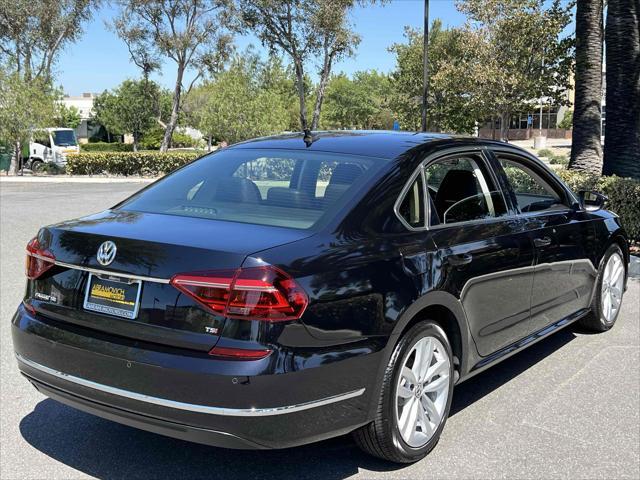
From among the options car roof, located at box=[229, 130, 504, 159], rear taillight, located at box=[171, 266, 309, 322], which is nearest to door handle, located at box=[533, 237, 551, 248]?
car roof, located at box=[229, 130, 504, 159]

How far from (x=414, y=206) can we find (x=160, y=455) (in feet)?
6.29

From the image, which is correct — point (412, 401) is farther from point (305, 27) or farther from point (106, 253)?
point (305, 27)

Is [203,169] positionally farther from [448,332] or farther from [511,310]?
[511,310]

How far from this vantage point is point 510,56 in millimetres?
25734

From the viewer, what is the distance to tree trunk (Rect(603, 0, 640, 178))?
455 inches

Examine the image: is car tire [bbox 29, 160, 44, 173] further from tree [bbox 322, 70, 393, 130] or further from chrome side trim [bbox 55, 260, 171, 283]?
tree [bbox 322, 70, 393, 130]

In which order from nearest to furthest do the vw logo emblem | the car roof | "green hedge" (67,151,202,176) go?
the vw logo emblem → the car roof → "green hedge" (67,151,202,176)

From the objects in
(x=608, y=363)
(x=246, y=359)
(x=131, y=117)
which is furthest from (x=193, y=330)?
(x=131, y=117)

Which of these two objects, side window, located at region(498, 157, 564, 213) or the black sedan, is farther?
side window, located at region(498, 157, 564, 213)

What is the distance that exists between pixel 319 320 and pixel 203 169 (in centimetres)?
168

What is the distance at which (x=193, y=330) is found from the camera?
2857mm

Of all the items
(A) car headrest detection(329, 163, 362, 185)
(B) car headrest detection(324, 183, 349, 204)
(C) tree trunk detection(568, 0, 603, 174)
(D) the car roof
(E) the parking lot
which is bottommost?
(E) the parking lot

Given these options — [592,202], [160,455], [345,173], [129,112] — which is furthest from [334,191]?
[129,112]

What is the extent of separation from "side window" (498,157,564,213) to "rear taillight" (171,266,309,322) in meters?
2.46
